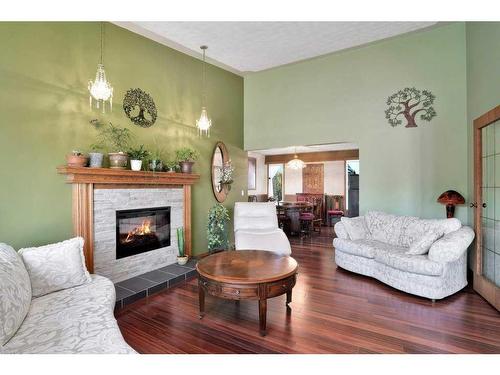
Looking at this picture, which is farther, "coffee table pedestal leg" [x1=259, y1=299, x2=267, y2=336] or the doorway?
the doorway

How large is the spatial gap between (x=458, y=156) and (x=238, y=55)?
3639 mm

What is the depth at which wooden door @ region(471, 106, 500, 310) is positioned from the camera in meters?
2.81

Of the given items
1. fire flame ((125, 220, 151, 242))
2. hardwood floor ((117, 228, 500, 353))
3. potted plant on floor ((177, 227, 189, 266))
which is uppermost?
fire flame ((125, 220, 151, 242))

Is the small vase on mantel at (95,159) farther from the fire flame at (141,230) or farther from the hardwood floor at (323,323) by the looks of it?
the hardwood floor at (323,323)

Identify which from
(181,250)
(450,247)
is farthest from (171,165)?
(450,247)

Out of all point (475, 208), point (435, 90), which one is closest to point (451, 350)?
point (475, 208)

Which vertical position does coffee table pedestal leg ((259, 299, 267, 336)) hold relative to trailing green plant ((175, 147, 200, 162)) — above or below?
below

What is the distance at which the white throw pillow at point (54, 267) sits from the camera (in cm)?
212

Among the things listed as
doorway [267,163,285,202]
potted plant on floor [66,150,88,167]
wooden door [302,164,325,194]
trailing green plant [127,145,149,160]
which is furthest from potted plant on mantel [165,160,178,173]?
wooden door [302,164,325,194]

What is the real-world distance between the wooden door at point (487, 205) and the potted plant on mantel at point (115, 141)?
4.04 metres

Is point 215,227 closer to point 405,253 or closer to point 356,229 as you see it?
point 356,229

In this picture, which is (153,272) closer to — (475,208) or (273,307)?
(273,307)

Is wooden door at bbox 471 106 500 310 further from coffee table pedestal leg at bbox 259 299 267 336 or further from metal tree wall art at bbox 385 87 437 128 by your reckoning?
coffee table pedestal leg at bbox 259 299 267 336

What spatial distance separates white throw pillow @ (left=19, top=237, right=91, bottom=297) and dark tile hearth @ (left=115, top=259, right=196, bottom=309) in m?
0.61
